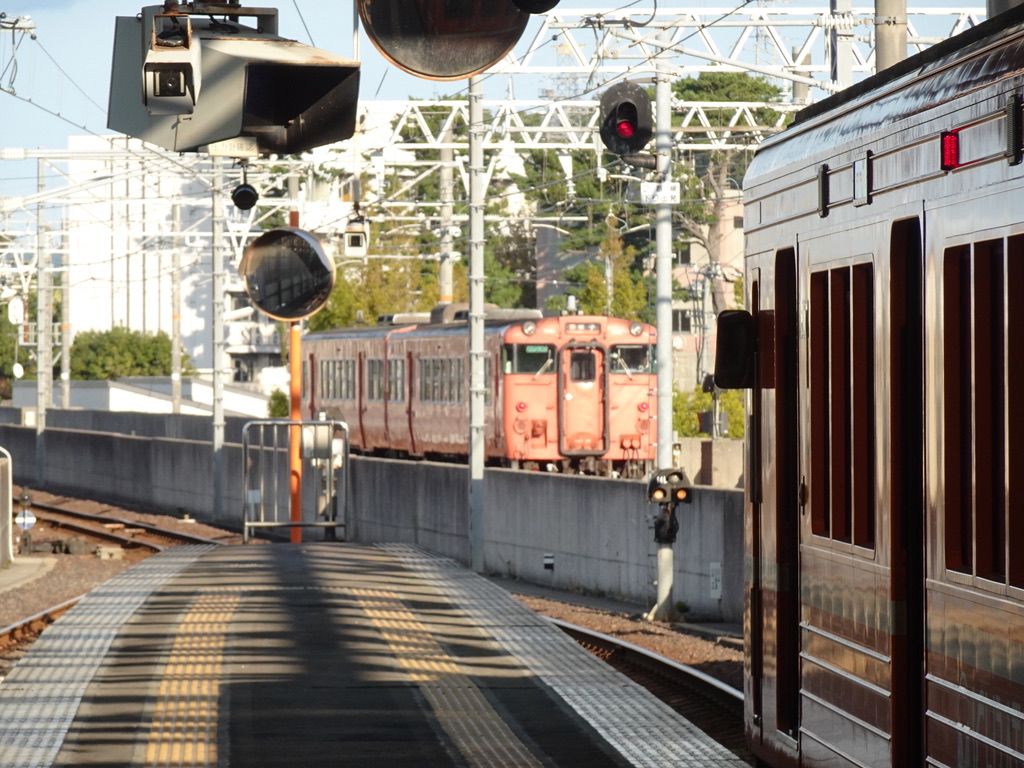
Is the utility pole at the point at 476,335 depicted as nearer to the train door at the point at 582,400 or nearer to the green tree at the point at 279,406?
the train door at the point at 582,400

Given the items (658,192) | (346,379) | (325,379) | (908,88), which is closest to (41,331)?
(325,379)

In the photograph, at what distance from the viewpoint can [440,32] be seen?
26.4 feet

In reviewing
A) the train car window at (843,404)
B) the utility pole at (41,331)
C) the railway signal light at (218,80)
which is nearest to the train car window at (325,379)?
the utility pole at (41,331)

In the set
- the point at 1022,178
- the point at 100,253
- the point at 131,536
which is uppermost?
the point at 100,253

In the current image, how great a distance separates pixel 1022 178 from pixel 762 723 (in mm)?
3541

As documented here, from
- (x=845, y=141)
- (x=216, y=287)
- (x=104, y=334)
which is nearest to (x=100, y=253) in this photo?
(x=104, y=334)

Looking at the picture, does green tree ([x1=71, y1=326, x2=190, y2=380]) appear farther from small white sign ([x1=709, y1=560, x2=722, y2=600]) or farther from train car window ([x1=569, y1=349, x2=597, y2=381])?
small white sign ([x1=709, y1=560, x2=722, y2=600])

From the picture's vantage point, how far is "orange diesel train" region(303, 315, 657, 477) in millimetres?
32406

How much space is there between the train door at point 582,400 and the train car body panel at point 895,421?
81.7 feet

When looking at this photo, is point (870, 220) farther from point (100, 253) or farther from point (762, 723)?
point (100, 253)

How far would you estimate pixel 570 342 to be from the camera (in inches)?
1289

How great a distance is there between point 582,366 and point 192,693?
22.3 meters

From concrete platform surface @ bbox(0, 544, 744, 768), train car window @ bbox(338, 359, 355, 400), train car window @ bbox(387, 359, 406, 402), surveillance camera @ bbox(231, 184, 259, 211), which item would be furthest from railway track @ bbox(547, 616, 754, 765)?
train car window @ bbox(338, 359, 355, 400)

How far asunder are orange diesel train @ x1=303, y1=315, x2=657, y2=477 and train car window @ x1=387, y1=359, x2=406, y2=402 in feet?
2.18
